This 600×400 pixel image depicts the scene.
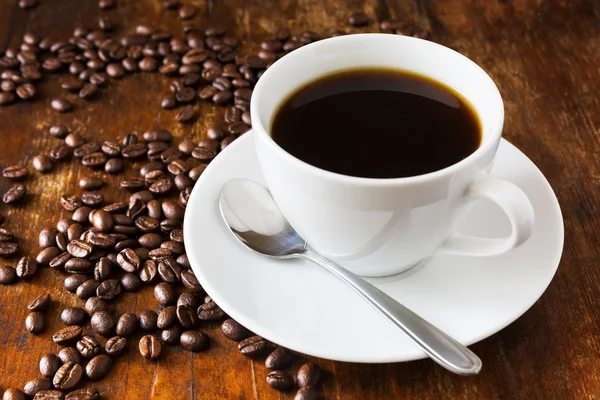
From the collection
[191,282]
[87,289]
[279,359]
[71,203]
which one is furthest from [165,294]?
[71,203]

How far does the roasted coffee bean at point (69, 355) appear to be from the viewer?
1325mm

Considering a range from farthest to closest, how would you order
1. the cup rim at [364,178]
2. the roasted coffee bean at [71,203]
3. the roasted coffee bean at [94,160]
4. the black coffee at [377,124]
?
the roasted coffee bean at [94,160], the roasted coffee bean at [71,203], the black coffee at [377,124], the cup rim at [364,178]

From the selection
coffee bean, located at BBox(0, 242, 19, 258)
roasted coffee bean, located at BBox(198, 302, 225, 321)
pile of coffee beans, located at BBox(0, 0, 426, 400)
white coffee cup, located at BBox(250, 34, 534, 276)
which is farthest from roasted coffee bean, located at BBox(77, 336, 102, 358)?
white coffee cup, located at BBox(250, 34, 534, 276)

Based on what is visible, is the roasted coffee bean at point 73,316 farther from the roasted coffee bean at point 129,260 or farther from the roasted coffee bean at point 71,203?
the roasted coffee bean at point 71,203

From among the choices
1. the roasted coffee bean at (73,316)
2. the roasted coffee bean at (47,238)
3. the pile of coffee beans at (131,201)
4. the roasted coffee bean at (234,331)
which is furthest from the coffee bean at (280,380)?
the roasted coffee bean at (47,238)

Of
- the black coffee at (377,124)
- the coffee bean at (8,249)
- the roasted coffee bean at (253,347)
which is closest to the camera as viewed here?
the black coffee at (377,124)

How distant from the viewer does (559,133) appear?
1.78 m

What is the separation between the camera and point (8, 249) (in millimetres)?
1544

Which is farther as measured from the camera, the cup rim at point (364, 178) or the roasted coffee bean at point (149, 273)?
the roasted coffee bean at point (149, 273)

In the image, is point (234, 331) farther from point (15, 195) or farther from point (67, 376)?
point (15, 195)

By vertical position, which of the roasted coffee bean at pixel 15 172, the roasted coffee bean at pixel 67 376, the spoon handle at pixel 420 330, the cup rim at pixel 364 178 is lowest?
the roasted coffee bean at pixel 67 376

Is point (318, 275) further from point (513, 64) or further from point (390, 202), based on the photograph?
point (513, 64)

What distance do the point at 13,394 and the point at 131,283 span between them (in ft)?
1.03

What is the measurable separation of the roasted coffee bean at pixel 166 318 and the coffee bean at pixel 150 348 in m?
0.04
